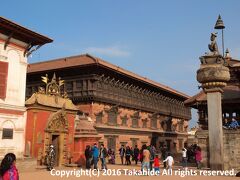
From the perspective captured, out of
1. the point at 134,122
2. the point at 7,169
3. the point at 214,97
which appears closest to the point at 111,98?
the point at 134,122

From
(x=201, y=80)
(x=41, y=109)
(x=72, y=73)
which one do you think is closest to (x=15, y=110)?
(x=41, y=109)

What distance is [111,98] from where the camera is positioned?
3503 centimetres

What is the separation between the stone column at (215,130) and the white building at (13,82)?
10.9 metres

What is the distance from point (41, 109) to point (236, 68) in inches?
588

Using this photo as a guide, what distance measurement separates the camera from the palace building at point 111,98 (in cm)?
3281

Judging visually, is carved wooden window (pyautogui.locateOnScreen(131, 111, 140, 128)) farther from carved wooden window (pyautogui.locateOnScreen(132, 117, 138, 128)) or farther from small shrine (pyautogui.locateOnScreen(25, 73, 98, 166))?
small shrine (pyautogui.locateOnScreen(25, 73, 98, 166))

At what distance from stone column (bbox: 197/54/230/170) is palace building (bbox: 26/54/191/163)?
11162 mm

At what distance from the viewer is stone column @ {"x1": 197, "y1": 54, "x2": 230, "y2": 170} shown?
1505 centimetres

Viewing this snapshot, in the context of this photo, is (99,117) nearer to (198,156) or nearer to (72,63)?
(72,63)

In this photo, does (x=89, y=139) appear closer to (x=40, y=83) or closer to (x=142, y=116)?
(x=40, y=83)

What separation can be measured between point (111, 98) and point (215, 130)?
67.6ft

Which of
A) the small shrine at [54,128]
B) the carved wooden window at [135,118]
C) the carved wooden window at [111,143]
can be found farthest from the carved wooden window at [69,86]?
the small shrine at [54,128]

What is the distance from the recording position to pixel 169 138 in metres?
48.7

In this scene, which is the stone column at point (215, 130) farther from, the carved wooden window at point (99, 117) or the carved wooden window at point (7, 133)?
the carved wooden window at point (99, 117)
